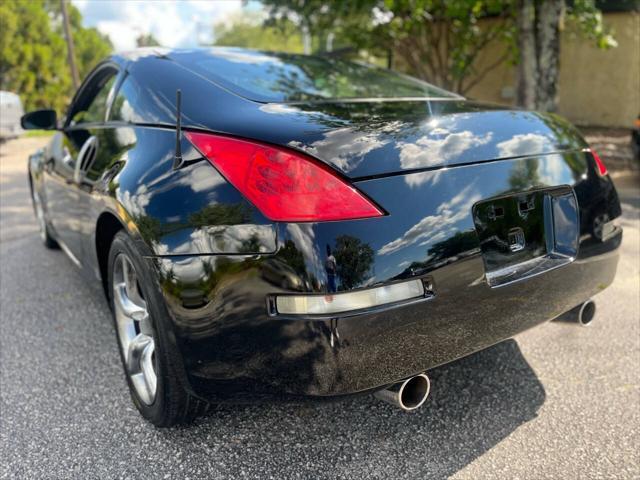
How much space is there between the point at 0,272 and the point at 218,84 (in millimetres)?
3083

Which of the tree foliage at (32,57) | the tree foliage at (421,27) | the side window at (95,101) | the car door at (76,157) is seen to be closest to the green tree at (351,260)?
the car door at (76,157)

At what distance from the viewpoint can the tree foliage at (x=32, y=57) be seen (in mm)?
21156

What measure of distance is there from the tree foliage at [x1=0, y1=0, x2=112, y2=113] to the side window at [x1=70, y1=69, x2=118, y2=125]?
792 inches

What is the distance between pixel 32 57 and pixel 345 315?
24.4 m

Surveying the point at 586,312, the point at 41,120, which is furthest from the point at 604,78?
the point at 41,120

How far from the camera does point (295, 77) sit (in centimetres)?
277

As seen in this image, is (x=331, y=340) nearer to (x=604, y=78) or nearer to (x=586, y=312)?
(x=586, y=312)

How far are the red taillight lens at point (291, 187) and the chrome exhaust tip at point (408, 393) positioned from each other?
1.87 ft

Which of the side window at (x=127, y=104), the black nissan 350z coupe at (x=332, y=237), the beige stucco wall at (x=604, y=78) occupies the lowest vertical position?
the beige stucco wall at (x=604, y=78)

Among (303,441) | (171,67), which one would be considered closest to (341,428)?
(303,441)

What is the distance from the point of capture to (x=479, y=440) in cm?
218

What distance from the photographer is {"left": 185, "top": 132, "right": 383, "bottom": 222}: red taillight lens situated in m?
1.71

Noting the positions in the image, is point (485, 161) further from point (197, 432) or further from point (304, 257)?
point (197, 432)

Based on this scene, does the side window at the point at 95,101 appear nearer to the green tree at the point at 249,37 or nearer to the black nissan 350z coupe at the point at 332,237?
the black nissan 350z coupe at the point at 332,237
